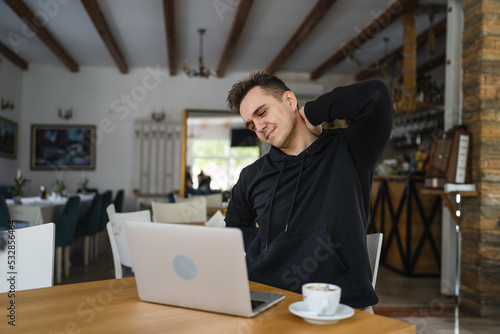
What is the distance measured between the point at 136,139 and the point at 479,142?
686 centimetres

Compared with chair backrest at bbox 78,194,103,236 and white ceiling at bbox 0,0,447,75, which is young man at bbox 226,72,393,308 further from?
chair backrest at bbox 78,194,103,236

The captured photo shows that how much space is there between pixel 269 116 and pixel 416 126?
7269 mm

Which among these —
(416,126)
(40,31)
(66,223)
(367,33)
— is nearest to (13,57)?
(40,31)

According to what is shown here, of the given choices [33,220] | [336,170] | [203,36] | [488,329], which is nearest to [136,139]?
[203,36]

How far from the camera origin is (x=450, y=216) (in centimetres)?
444

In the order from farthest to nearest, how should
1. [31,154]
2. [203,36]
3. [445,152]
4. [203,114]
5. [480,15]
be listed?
[203,114] < [31,154] < [203,36] < [445,152] < [480,15]

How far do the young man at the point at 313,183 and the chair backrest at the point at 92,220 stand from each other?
187 inches

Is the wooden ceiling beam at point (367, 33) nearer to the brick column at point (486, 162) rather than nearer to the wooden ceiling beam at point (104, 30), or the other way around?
the brick column at point (486, 162)

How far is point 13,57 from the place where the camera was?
27.0 ft

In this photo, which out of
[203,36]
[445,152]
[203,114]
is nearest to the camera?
[445,152]

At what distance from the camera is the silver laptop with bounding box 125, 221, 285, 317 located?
0.97 meters

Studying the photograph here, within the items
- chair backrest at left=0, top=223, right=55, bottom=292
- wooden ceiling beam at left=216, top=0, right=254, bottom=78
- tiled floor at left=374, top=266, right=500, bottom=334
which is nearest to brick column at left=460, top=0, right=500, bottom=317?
tiled floor at left=374, top=266, right=500, bottom=334

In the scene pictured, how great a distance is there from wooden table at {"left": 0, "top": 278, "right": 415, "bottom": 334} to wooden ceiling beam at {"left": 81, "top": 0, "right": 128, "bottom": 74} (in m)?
5.07

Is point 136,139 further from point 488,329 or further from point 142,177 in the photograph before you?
point 488,329
